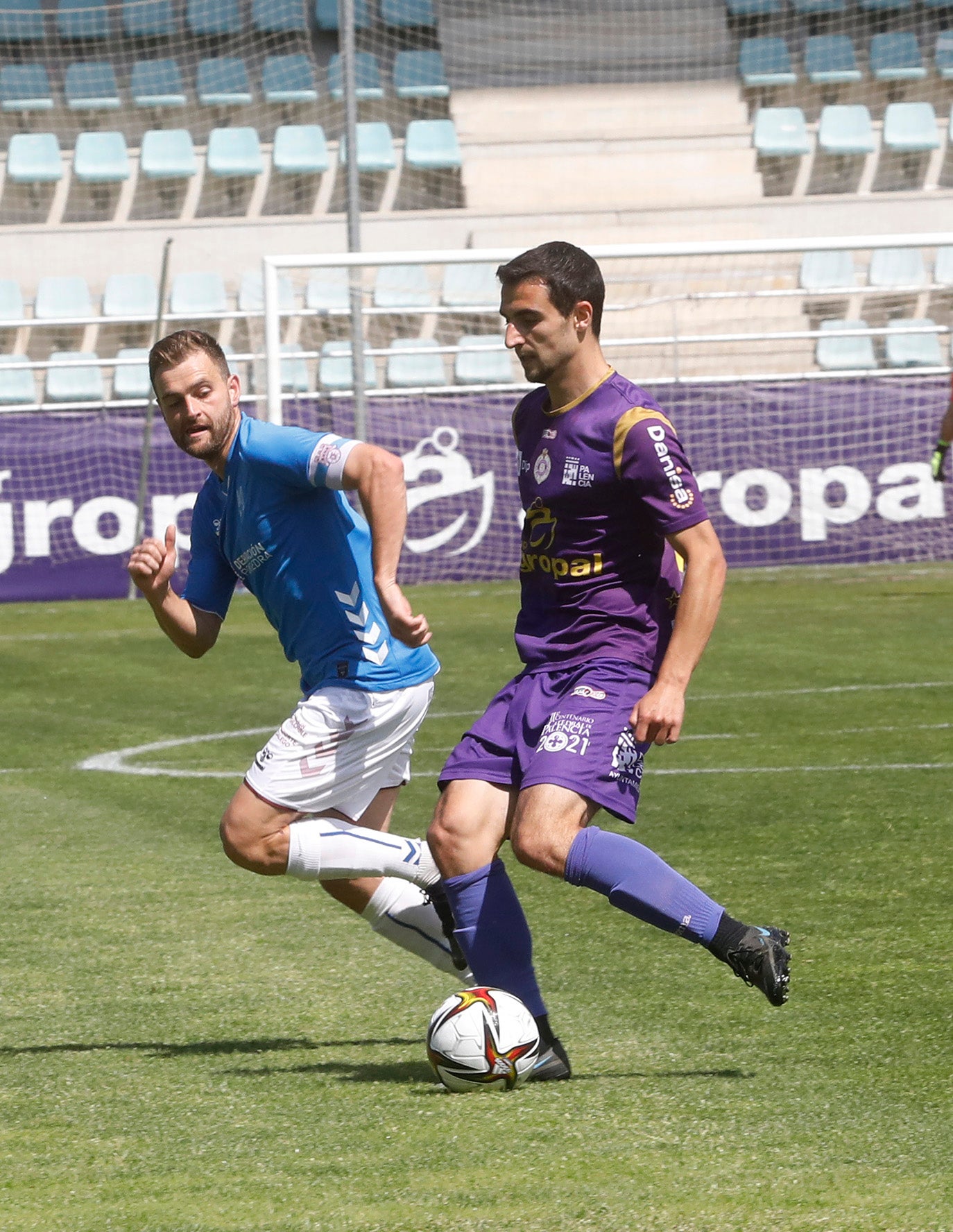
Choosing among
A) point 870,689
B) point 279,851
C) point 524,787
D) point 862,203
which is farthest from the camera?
point 862,203

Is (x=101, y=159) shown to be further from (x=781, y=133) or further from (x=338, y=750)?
(x=338, y=750)

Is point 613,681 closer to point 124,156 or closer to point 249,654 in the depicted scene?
point 249,654

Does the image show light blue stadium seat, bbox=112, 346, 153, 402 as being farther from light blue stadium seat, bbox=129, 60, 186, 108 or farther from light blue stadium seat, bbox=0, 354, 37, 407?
light blue stadium seat, bbox=129, 60, 186, 108

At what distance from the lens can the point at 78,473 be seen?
15.6 m

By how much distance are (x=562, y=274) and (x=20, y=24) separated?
759 inches

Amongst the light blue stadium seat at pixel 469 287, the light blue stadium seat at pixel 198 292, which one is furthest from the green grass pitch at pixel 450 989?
the light blue stadium seat at pixel 198 292

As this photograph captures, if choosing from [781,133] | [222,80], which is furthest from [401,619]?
[222,80]

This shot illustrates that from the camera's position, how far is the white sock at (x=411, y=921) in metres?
A: 4.43

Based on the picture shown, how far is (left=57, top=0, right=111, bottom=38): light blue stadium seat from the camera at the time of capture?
21.5m

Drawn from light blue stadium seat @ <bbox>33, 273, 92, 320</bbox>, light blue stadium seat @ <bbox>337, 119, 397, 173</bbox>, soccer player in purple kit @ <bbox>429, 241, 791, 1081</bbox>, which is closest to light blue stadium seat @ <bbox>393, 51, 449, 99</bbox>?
light blue stadium seat @ <bbox>337, 119, 397, 173</bbox>

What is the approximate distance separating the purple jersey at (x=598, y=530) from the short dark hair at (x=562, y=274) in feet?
0.65

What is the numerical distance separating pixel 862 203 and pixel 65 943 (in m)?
17.2

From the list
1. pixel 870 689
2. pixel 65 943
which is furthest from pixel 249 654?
pixel 65 943

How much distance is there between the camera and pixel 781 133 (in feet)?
69.9
